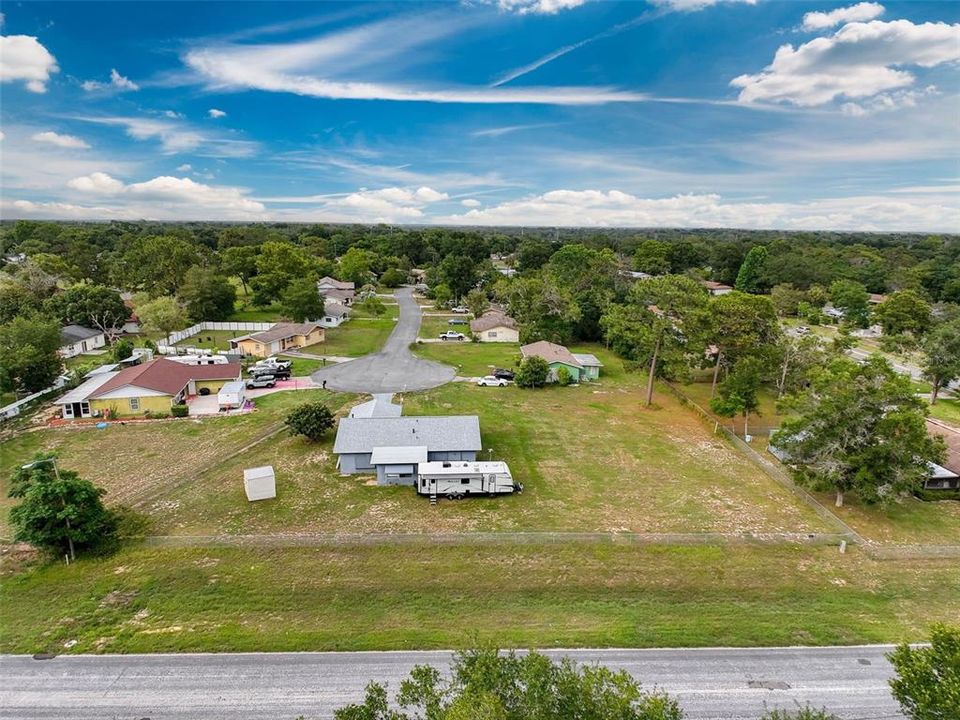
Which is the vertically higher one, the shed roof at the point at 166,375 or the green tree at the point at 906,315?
the green tree at the point at 906,315

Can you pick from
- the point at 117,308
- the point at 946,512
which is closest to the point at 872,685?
→ the point at 946,512

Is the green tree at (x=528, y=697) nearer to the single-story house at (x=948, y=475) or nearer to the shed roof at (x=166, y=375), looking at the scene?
the single-story house at (x=948, y=475)

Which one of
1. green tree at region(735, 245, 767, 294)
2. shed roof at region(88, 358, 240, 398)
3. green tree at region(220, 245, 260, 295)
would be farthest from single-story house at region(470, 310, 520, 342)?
green tree at region(735, 245, 767, 294)

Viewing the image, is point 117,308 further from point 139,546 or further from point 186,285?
point 139,546

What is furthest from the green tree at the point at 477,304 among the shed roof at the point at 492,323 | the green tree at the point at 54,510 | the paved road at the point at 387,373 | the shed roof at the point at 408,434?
the green tree at the point at 54,510

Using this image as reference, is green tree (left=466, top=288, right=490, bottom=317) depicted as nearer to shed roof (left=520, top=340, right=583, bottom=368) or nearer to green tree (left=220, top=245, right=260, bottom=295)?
shed roof (left=520, top=340, right=583, bottom=368)

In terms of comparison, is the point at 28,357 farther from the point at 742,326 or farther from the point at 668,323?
the point at 742,326

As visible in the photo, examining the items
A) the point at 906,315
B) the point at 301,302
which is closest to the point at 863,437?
the point at 906,315
